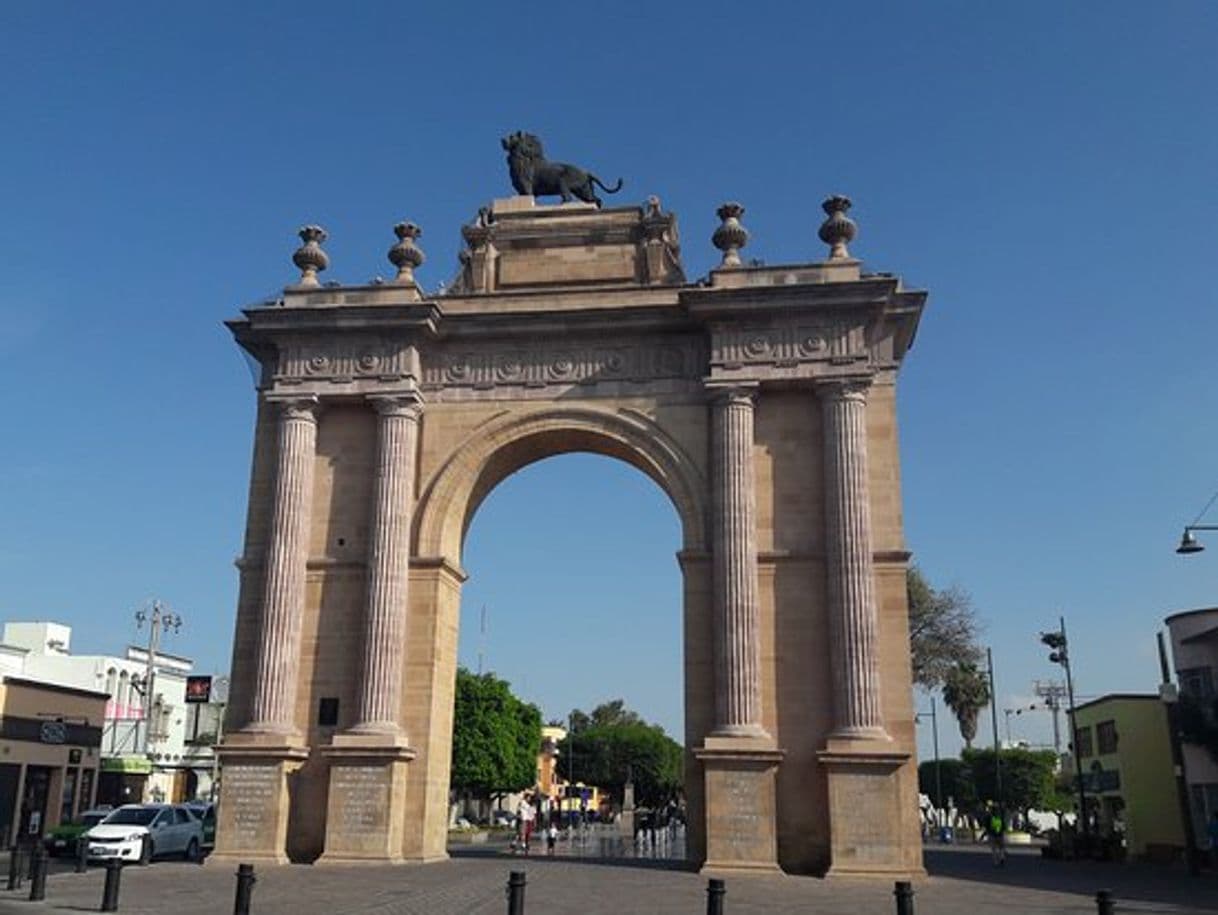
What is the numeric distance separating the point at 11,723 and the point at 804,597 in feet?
88.5

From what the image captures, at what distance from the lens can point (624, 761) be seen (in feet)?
257

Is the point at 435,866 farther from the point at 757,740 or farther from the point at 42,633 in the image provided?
the point at 42,633

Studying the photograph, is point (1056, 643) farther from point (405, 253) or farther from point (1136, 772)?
point (405, 253)

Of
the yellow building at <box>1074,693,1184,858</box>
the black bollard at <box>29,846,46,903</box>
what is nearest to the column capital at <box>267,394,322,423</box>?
the black bollard at <box>29,846,46,903</box>

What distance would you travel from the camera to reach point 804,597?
70.9 ft

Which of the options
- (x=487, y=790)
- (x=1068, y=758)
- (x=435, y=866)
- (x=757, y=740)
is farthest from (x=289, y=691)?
(x=1068, y=758)

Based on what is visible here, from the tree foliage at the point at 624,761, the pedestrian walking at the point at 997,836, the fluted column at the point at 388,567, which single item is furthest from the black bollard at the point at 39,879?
the tree foliage at the point at 624,761

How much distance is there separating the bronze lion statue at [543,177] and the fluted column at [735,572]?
23.0 feet

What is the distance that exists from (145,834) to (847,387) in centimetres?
1722

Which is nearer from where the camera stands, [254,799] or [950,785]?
[254,799]

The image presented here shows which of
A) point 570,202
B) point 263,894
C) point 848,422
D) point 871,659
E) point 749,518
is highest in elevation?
point 570,202

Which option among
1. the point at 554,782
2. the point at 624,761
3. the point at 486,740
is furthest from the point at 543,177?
the point at 554,782

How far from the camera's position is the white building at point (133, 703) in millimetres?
52219

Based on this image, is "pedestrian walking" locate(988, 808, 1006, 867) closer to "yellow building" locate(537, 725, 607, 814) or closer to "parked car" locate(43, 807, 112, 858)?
"parked car" locate(43, 807, 112, 858)
